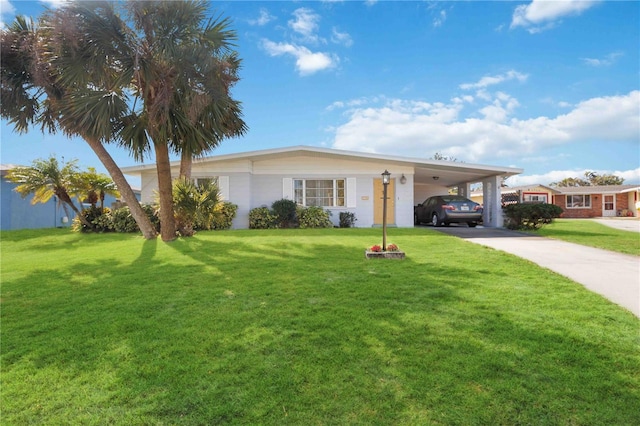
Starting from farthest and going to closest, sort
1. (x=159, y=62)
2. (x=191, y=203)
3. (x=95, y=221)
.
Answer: (x=95, y=221) < (x=191, y=203) < (x=159, y=62)

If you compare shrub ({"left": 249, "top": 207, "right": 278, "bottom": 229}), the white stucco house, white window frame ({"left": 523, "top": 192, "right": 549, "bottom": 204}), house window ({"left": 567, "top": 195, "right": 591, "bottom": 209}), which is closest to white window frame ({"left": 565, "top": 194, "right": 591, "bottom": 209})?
house window ({"left": 567, "top": 195, "right": 591, "bottom": 209})

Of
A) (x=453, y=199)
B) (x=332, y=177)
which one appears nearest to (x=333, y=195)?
(x=332, y=177)

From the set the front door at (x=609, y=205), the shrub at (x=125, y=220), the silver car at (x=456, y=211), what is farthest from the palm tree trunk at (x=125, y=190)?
the front door at (x=609, y=205)

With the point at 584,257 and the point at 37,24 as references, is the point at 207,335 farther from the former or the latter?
the point at 37,24

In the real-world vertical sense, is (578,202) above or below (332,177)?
below

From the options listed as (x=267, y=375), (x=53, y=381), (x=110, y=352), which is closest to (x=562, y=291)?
(x=267, y=375)

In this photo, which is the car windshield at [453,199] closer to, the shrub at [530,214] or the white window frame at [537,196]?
the shrub at [530,214]

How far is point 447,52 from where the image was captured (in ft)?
38.0

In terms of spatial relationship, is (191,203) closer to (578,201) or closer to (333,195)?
(333,195)

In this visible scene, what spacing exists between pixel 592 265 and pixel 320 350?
19.5 feet

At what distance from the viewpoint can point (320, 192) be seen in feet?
49.9

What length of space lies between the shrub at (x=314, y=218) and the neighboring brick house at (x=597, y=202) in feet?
91.6

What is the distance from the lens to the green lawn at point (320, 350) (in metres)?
2.26

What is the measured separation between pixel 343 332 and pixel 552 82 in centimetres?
1322
